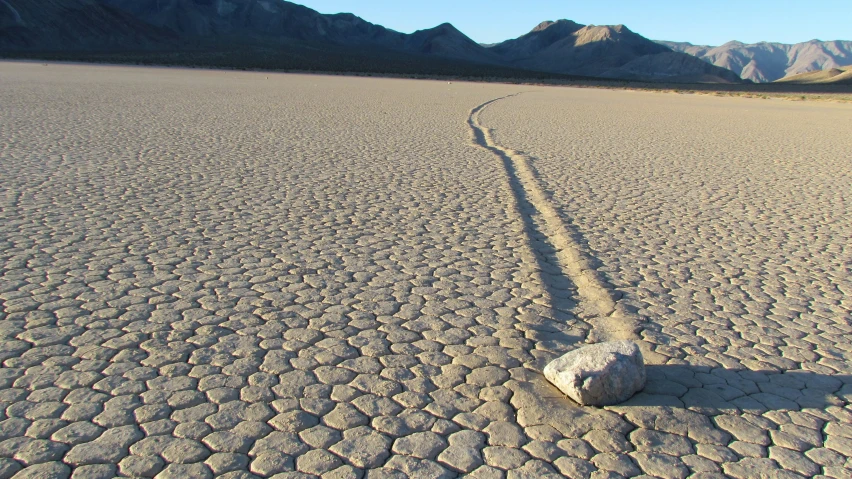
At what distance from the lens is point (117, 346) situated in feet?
12.7

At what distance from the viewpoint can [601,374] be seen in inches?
137

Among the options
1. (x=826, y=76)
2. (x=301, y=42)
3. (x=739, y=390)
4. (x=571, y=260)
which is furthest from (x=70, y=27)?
(x=826, y=76)

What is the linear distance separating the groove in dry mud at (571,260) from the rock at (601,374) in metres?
0.71

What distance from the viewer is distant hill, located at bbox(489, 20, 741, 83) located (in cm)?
11569

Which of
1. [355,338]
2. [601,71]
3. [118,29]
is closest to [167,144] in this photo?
[355,338]

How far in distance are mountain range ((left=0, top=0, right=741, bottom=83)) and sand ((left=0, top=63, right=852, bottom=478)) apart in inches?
1940

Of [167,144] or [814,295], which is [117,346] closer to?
[814,295]

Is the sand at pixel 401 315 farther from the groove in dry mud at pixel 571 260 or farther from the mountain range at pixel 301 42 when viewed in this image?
the mountain range at pixel 301 42

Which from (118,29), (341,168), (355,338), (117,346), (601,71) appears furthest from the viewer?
(601,71)

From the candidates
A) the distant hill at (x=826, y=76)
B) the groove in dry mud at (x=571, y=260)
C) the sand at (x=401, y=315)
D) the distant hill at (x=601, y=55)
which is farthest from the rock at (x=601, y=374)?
the distant hill at (x=601, y=55)

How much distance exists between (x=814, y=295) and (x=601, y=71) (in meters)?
117

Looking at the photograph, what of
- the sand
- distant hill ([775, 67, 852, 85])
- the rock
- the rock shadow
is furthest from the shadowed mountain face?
distant hill ([775, 67, 852, 85])

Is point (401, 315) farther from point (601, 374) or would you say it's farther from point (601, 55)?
point (601, 55)

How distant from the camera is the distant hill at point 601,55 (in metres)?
116
